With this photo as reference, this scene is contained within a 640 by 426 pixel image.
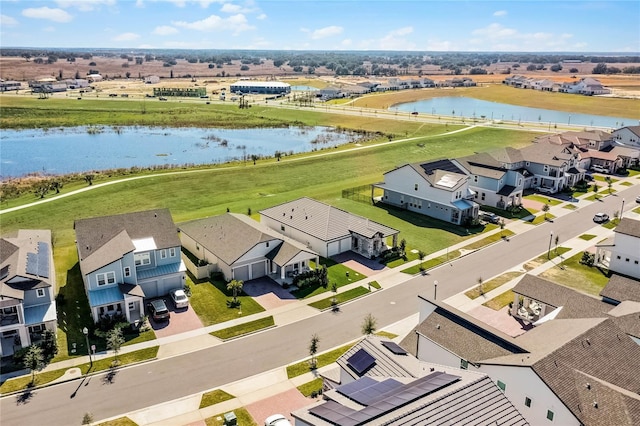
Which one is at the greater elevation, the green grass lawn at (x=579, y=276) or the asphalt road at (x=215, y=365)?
the green grass lawn at (x=579, y=276)

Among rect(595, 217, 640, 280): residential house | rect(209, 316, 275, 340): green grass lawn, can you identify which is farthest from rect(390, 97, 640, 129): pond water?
rect(209, 316, 275, 340): green grass lawn

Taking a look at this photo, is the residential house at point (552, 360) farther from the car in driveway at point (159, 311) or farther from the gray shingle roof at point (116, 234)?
the gray shingle roof at point (116, 234)

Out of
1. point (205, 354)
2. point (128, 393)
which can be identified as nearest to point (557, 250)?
point (205, 354)

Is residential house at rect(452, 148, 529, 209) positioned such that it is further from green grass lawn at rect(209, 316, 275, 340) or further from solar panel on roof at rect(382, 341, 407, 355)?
solar panel on roof at rect(382, 341, 407, 355)

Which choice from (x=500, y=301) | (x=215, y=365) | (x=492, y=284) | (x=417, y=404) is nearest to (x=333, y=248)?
(x=492, y=284)

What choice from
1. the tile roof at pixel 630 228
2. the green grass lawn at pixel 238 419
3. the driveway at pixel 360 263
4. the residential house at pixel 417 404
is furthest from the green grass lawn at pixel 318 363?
the tile roof at pixel 630 228

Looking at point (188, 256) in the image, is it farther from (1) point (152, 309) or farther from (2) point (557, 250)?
(2) point (557, 250)
